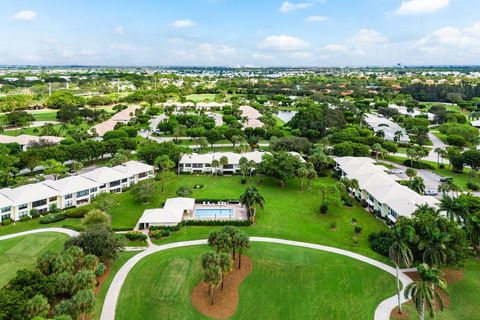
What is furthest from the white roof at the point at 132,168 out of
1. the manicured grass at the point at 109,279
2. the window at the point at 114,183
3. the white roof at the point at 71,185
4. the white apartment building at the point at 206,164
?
the manicured grass at the point at 109,279

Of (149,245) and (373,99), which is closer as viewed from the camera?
(149,245)

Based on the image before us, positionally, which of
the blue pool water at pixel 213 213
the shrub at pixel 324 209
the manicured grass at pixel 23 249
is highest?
the shrub at pixel 324 209

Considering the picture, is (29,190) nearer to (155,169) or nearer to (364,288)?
(155,169)

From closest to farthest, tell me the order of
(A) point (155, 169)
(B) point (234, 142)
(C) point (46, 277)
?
(C) point (46, 277) < (A) point (155, 169) < (B) point (234, 142)

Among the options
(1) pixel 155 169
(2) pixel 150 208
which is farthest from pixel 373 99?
(2) pixel 150 208

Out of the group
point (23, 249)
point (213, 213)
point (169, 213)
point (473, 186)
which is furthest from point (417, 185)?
point (23, 249)

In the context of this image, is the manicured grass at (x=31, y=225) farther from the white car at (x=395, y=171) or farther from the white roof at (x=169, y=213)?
the white car at (x=395, y=171)

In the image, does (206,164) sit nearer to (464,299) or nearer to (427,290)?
(464,299)

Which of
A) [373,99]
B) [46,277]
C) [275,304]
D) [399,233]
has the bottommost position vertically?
[275,304]
